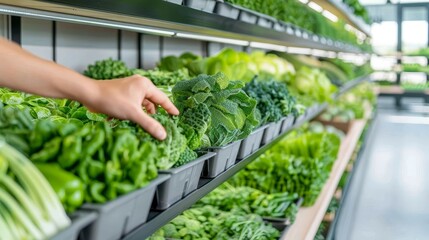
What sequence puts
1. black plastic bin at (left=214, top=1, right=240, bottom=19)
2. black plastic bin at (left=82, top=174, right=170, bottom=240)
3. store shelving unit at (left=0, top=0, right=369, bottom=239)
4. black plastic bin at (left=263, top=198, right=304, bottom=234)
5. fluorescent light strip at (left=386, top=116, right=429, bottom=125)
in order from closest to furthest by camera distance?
black plastic bin at (left=82, top=174, right=170, bottom=240) < store shelving unit at (left=0, top=0, right=369, bottom=239) < black plastic bin at (left=214, top=1, right=240, bottom=19) < black plastic bin at (left=263, top=198, right=304, bottom=234) < fluorescent light strip at (left=386, top=116, right=429, bottom=125)

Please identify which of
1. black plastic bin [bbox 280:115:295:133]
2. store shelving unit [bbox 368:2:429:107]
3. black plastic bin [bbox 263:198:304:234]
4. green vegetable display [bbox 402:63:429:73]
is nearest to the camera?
black plastic bin [bbox 263:198:304:234]

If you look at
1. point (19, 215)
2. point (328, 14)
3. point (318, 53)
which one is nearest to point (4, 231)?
point (19, 215)

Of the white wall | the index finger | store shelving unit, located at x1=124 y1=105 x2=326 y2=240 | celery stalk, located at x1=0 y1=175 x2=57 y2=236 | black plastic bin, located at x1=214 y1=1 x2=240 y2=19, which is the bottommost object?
store shelving unit, located at x1=124 y1=105 x2=326 y2=240

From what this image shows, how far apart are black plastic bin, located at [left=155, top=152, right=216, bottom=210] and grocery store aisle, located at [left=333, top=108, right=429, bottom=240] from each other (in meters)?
2.72

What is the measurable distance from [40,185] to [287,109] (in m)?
1.92

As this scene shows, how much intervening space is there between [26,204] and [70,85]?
261mm

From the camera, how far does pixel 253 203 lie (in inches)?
109

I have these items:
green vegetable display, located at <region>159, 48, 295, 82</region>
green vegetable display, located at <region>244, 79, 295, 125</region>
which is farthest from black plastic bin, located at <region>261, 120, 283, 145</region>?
green vegetable display, located at <region>159, 48, 295, 82</region>

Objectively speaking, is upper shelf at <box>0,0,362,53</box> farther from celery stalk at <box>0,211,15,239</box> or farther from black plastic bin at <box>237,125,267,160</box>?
celery stalk at <box>0,211,15,239</box>

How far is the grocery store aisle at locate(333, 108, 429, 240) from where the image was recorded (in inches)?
175

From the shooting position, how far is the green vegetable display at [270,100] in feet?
7.66

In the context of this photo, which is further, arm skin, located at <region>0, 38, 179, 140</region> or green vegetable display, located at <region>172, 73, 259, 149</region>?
green vegetable display, located at <region>172, 73, 259, 149</region>

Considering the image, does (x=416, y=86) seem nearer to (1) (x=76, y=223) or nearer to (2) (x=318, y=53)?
(2) (x=318, y=53)


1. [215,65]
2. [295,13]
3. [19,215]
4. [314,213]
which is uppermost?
[295,13]
